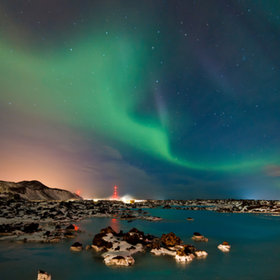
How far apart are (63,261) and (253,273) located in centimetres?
1175

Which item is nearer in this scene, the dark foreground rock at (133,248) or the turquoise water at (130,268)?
the turquoise water at (130,268)

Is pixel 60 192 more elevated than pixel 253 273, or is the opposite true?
pixel 60 192

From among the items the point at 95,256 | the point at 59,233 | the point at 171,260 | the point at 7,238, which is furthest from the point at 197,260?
the point at 7,238

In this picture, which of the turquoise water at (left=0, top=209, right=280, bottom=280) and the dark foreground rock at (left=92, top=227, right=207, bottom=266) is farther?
the dark foreground rock at (left=92, top=227, right=207, bottom=266)

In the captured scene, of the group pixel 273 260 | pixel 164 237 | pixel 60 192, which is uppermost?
pixel 60 192

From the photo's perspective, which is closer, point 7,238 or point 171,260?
point 171,260

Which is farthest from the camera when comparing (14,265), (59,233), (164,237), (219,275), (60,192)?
(60,192)

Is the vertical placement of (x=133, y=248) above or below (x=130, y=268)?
above

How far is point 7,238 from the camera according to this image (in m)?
20.2

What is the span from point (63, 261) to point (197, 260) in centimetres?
897

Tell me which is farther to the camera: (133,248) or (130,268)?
(133,248)

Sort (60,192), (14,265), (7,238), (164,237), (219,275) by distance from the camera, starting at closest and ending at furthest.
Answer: (219,275)
(14,265)
(164,237)
(7,238)
(60,192)

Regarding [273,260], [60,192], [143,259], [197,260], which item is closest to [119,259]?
[143,259]

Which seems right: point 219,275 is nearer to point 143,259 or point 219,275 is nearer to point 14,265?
point 143,259
